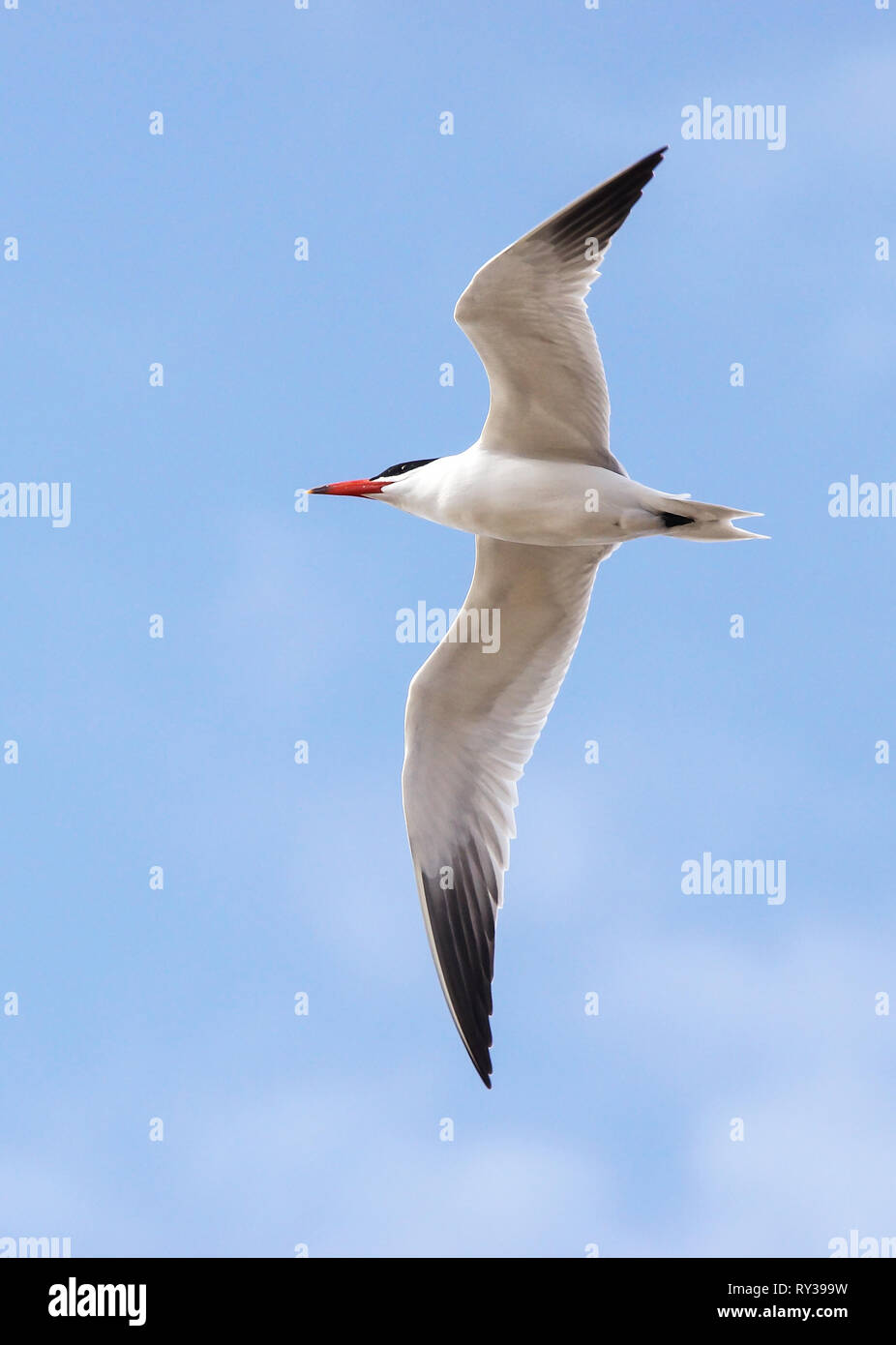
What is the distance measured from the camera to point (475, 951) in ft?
36.8

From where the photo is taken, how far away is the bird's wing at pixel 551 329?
32.1 feet

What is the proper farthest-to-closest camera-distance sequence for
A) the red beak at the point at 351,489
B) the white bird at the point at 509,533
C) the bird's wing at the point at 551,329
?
1. the red beak at the point at 351,489
2. the white bird at the point at 509,533
3. the bird's wing at the point at 551,329

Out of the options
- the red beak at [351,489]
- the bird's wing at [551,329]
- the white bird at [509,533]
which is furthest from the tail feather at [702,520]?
the red beak at [351,489]

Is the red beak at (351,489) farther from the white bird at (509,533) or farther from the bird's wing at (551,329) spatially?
the bird's wing at (551,329)

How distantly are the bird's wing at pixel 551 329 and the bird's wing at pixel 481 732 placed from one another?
35.2 inches

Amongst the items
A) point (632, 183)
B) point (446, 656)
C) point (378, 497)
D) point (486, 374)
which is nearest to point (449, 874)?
point (446, 656)

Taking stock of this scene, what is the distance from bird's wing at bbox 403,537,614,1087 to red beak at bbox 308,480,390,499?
0.74m

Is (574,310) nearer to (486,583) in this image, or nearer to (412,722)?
(486,583)

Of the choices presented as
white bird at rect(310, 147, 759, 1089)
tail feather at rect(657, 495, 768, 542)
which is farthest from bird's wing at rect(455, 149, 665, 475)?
tail feather at rect(657, 495, 768, 542)

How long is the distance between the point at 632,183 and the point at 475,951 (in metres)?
4.68

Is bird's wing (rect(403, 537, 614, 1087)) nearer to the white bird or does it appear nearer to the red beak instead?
the white bird

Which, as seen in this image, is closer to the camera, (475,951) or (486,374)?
(486,374)

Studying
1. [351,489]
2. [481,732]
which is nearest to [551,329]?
[351,489]

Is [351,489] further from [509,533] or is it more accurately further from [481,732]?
[481,732]
